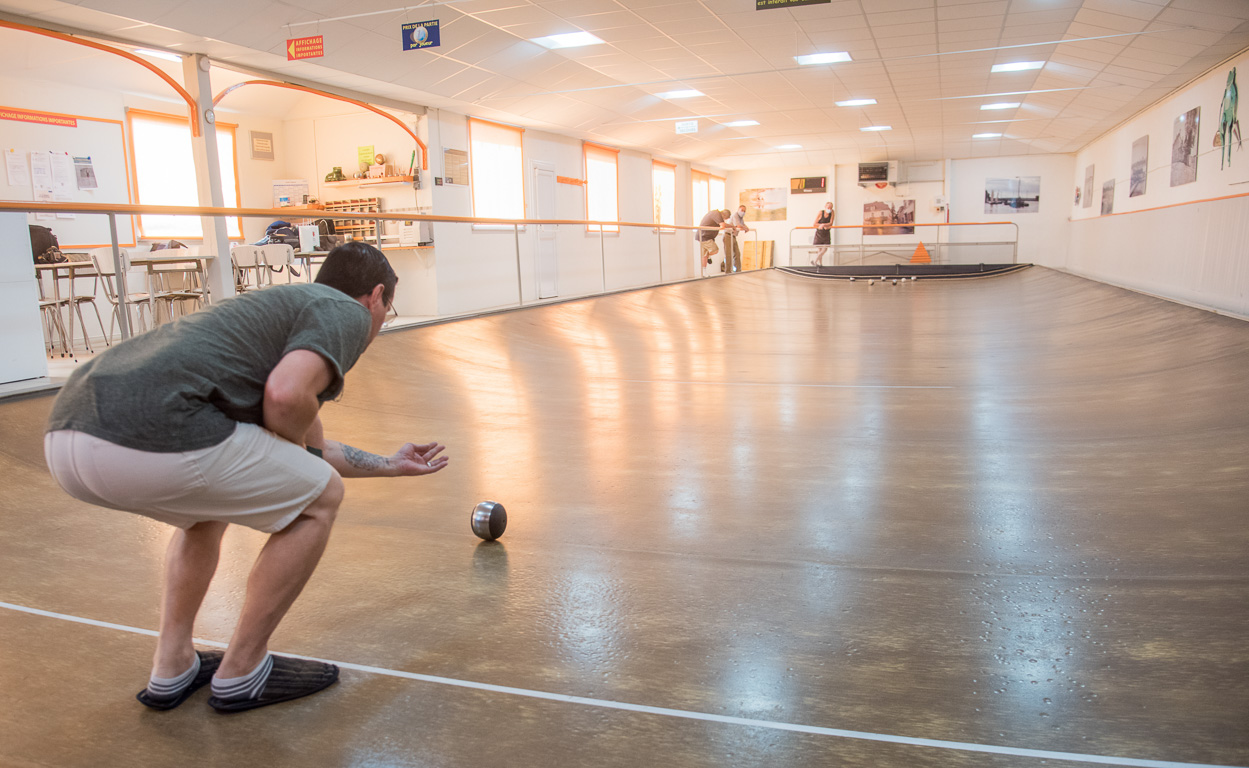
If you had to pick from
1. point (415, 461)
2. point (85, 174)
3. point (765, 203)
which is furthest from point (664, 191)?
point (415, 461)

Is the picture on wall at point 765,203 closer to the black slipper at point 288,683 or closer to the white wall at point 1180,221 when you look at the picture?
the white wall at point 1180,221

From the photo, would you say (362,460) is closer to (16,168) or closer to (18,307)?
(18,307)

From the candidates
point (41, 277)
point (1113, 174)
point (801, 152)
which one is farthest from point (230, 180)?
point (1113, 174)

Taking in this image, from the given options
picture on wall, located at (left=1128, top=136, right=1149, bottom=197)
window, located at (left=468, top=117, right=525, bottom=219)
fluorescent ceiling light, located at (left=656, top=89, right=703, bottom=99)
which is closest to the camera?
window, located at (left=468, top=117, right=525, bottom=219)

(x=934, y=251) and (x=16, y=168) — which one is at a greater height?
(x=16, y=168)

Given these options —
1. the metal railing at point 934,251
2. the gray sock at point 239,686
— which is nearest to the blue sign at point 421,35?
the gray sock at point 239,686

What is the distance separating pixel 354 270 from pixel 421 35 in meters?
7.77

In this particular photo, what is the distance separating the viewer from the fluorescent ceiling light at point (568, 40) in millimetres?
10148

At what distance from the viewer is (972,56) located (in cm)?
1145

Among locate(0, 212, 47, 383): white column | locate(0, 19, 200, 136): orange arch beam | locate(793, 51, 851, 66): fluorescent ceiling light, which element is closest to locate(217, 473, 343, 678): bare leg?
locate(0, 212, 47, 383): white column

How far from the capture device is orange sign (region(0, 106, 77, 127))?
8062 mm

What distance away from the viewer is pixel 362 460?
1.79m

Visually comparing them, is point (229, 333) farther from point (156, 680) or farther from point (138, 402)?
point (156, 680)

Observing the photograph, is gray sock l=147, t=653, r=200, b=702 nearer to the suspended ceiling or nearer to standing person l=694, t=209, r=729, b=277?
the suspended ceiling
